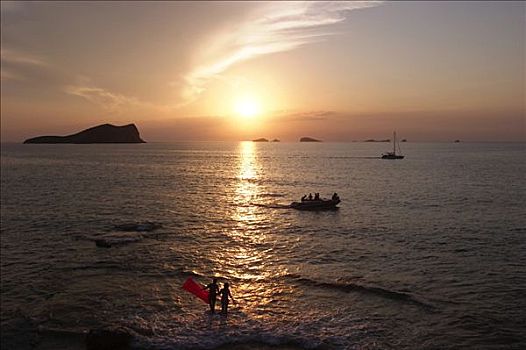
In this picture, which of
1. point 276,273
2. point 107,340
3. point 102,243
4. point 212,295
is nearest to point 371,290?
point 276,273

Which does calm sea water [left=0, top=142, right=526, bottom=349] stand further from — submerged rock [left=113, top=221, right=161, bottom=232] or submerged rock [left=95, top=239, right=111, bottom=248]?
submerged rock [left=113, top=221, right=161, bottom=232]

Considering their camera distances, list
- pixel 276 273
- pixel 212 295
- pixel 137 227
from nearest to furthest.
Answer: pixel 212 295, pixel 276 273, pixel 137 227

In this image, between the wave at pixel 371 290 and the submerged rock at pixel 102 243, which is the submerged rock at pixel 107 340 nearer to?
the wave at pixel 371 290

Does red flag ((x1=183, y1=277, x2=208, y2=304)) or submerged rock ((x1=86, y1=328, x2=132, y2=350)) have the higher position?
red flag ((x1=183, y1=277, x2=208, y2=304))

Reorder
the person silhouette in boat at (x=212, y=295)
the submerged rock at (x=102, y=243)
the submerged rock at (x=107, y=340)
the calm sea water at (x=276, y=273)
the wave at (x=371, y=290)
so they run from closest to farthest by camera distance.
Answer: the submerged rock at (x=107, y=340), the calm sea water at (x=276, y=273), the person silhouette in boat at (x=212, y=295), the wave at (x=371, y=290), the submerged rock at (x=102, y=243)

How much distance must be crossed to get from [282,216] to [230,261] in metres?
21.5

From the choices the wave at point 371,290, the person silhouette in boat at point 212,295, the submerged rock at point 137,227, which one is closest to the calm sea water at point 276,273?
the wave at point 371,290

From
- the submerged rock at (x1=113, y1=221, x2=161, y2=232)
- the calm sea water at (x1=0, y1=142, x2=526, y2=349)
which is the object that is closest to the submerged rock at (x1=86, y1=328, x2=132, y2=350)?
the calm sea water at (x1=0, y1=142, x2=526, y2=349)

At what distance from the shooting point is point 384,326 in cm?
2220

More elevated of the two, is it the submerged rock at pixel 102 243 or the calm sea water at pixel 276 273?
the submerged rock at pixel 102 243

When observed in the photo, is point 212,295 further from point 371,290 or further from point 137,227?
point 137,227

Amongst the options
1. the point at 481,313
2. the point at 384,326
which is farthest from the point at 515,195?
the point at 384,326

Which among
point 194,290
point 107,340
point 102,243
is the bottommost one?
point 107,340

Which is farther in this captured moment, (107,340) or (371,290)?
(371,290)
